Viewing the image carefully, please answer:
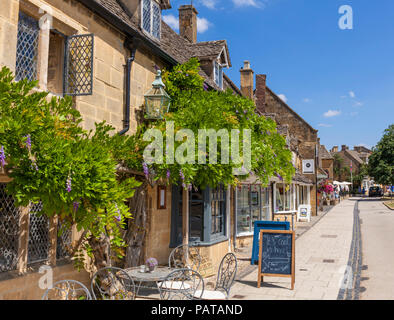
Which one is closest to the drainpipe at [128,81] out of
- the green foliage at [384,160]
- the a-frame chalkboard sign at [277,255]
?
the a-frame chalkboard sign at [277,255]

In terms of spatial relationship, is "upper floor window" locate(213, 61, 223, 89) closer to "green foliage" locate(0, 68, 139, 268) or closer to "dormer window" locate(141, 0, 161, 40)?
"dormer window" locate(141, 0, 161, 40)

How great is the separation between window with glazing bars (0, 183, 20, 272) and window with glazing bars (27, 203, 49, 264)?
292 millimetres

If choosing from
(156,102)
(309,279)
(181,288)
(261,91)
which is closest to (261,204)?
(309,279)

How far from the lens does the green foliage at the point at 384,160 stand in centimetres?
5325

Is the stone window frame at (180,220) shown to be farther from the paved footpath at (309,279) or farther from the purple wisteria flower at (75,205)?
the purple wisteria flower at (75,205)

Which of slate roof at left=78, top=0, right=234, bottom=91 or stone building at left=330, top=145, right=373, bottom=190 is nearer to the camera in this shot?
slate roof at left=78, top=0, right=234, bottom=91

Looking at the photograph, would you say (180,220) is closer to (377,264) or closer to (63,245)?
(63,245)

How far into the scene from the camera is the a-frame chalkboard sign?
795 centimetres

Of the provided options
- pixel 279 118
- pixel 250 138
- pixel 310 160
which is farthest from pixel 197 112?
pixel 279 118

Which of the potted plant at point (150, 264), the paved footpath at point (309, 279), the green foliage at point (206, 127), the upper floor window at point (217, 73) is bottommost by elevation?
the paved footpath at point (309, 279)

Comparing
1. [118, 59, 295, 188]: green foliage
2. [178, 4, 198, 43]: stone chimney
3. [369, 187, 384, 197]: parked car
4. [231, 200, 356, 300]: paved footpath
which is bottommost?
[231, 200, 356, 300]: paved footpath

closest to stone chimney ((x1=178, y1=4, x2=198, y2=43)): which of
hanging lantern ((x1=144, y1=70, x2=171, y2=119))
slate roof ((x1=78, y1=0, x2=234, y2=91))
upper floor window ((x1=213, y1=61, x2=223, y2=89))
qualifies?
slate roof ((x1=78, y1=0, x2=234, y2=91))

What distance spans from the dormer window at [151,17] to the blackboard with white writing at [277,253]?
574 cm
